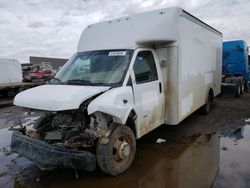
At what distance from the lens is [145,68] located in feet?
17.4

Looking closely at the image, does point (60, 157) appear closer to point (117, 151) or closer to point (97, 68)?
point (117, 151)

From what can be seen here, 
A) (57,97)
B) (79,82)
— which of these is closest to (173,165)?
(79,82)

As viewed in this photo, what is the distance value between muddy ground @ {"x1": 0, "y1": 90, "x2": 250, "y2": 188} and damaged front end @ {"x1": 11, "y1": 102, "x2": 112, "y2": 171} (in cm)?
49

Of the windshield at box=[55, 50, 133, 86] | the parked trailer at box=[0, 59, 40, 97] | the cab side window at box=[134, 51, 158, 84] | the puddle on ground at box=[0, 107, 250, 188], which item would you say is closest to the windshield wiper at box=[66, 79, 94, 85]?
the windshield at box=[55, 50, 133, 86]

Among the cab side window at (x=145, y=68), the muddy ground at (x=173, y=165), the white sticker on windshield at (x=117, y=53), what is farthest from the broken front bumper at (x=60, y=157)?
the white sticker on windshield at (x=117, y=53)

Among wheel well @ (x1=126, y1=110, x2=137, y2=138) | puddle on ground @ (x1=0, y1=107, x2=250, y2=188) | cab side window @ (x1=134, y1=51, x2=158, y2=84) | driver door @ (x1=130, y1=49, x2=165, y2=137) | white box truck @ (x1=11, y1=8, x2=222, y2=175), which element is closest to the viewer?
white box truck @ (x1=11, y1=8, x2=222, y2=175)

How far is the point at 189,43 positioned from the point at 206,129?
2582 millimetres

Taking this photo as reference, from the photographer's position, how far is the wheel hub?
4375 millimetres

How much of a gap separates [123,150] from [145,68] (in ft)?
6.10

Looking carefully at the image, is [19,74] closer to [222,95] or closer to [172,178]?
[222,95]

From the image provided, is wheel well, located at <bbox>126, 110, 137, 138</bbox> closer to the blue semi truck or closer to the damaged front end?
the damaged front end

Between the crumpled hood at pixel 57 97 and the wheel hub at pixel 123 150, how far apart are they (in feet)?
3.44

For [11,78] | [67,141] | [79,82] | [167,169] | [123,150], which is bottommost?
[167,169]

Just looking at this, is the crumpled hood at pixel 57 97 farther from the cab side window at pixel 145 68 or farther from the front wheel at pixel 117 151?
the cab side window at pixel 145 68
